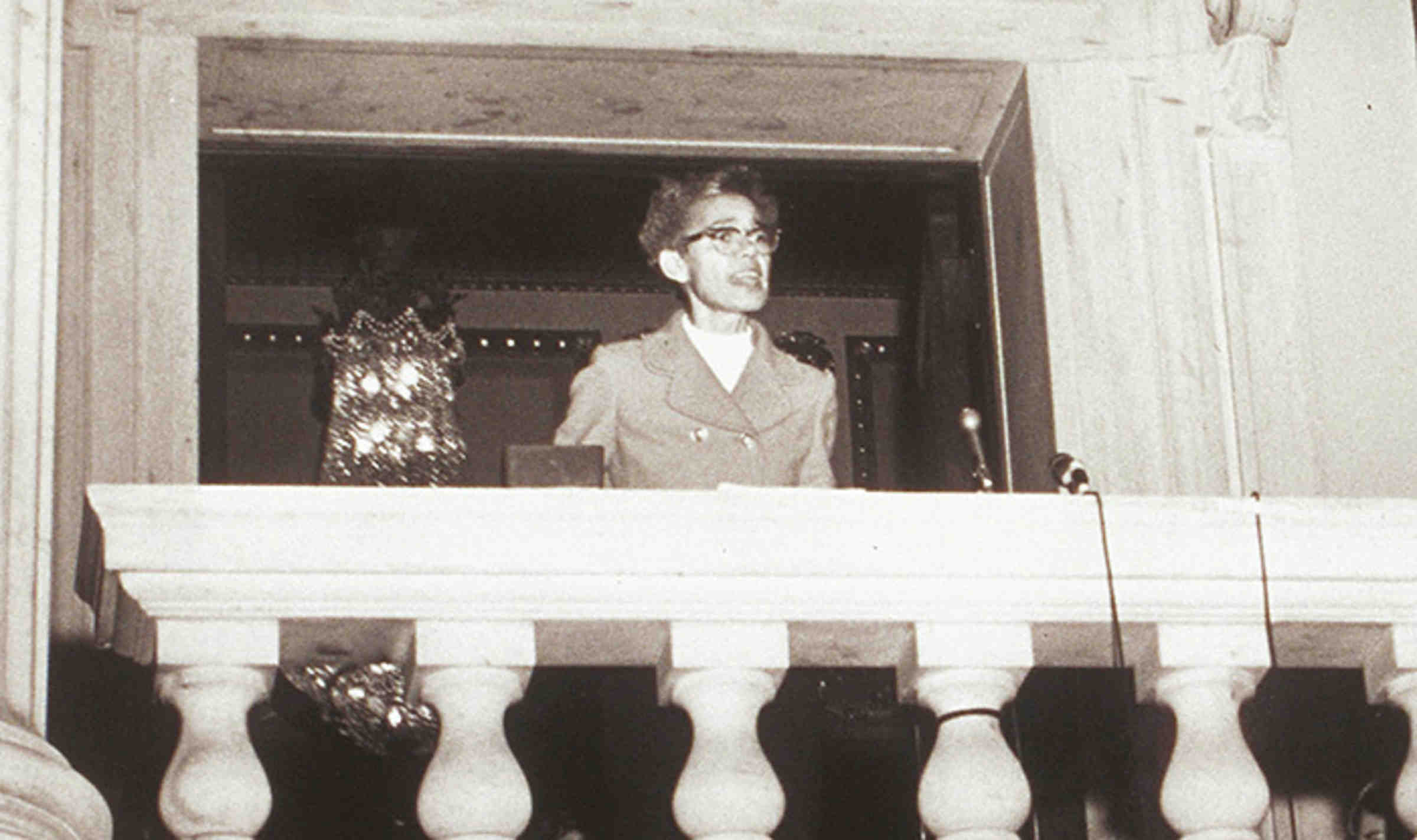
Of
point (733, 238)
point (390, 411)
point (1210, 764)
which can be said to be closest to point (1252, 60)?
point (733, 238)

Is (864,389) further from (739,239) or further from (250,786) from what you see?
(250,786)

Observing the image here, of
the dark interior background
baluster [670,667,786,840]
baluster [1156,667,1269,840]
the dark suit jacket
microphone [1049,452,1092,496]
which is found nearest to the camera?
baluster [670,667,786,840]

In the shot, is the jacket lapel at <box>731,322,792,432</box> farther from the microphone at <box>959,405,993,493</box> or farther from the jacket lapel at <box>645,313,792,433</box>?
the microphone at <box>959,405,993,493</box>

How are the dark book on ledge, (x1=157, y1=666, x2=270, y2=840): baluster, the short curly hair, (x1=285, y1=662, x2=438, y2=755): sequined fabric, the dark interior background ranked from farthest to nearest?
the dark interior background → (x1=285, y1=662, x2=438, y2=755): sequined fabric → the short curly hair → the dark book on ledge → (x1=157, y1=666, x2=270, y2=840): baluster

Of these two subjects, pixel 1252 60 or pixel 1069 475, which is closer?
pixel 1069 475

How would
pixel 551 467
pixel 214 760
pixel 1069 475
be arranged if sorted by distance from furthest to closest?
1. pixel 551 467
2. pixel 1069 475
3. pixel 214 760

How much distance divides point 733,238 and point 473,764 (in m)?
1.94

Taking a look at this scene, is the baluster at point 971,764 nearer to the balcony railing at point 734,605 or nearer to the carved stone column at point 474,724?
the balcony railing at point 734,605

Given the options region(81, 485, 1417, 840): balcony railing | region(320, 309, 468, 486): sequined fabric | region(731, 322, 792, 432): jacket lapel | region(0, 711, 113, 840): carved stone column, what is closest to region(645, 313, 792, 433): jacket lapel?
region(731, 322, 792, 432): jacket lapel

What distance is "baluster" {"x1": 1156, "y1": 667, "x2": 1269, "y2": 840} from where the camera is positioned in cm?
450

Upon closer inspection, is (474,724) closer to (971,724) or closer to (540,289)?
(971,724)

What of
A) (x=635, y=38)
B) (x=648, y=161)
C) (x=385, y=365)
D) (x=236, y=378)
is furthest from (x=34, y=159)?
(x=236, y=378)

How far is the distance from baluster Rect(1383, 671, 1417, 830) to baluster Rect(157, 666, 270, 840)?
167 cm

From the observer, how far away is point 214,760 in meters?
4.32
